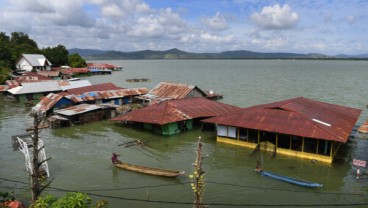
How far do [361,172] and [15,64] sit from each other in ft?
363

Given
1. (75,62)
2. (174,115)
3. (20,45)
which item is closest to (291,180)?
(174,115)

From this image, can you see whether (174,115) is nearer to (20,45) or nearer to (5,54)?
(5,54)

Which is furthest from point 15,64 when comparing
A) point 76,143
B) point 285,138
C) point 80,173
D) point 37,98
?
point 285,138

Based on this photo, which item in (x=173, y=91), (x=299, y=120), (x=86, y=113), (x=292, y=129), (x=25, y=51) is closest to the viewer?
(x=292, y=129)

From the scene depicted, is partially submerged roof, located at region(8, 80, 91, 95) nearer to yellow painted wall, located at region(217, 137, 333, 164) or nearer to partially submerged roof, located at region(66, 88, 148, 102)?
partially submerged roof, located at region(66, 88, 148, 102)

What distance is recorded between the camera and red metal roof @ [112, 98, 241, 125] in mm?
35188

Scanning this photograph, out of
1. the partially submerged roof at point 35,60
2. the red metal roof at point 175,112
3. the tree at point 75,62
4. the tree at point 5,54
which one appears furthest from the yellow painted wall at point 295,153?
the tree at point 75,62

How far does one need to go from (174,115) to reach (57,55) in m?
106

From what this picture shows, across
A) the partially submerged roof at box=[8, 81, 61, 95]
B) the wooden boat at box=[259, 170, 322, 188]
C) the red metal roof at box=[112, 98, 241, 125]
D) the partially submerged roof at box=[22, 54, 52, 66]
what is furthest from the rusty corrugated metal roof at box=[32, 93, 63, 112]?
the partially submerged roof at box=[22, 54, 52, 66]

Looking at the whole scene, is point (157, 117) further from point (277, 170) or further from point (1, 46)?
point (1, 46)

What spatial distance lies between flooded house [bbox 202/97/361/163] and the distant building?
9200 centimetres

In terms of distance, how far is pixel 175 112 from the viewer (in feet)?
119

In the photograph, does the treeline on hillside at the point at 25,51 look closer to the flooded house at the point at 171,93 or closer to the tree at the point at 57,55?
the tree at the point at 57,55

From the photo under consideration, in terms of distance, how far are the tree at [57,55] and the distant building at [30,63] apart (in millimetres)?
13843
